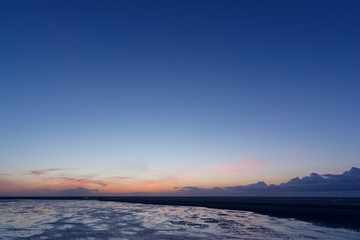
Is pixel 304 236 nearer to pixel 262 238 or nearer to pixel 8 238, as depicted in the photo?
pixel 262 238

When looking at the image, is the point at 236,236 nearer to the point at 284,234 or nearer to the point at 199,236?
the point at 199,236

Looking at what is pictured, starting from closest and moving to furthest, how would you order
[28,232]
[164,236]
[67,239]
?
1. [67,239]
2. [164,236]
3. [28,232]

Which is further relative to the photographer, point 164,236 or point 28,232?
point 28,232

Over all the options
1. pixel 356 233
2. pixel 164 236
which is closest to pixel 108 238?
pixel 164 236

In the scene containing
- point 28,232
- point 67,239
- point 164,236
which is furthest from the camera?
point 28,232

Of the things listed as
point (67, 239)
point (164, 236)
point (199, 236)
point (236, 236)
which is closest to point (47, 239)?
point (67, 239)

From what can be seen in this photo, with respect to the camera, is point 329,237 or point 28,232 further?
point 28,232

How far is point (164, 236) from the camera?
20828 mm

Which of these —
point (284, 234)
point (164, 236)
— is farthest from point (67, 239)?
point (284, 234)

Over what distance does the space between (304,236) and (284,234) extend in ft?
5.65

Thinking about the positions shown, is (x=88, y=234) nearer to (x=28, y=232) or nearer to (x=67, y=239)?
(x=67, y=239)

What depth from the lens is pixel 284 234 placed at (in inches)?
864

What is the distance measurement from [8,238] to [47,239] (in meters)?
3.30

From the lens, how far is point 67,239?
1938 centimetres
